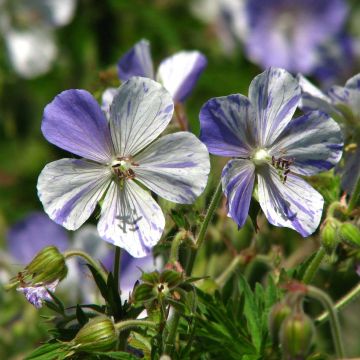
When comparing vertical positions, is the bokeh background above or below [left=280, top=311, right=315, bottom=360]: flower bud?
above

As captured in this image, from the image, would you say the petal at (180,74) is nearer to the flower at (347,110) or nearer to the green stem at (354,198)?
the flower at (347,110)

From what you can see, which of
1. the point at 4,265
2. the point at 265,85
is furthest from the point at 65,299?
the point at 265,85

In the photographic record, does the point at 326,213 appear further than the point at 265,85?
Yes

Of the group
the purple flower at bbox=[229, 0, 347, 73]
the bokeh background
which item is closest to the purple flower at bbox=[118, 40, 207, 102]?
the bokeh background

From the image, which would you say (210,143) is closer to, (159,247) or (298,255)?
(159,247)

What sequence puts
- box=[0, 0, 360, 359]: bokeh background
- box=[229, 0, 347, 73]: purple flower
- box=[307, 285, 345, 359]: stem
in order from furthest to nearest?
box=[229, 0, 347, 73]: purple flower
box=[0, 0, 360, 359]: bokeh background
box=[307, 285, 345, 359]: stem

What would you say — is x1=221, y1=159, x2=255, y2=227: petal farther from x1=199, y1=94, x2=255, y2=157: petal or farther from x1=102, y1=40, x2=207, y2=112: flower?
x1=102, y1=40, x2=207, y2=112: flower

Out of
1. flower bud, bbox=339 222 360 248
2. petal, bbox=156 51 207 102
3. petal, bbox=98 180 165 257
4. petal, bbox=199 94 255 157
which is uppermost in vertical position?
petal, bbox=156 51 207 102
